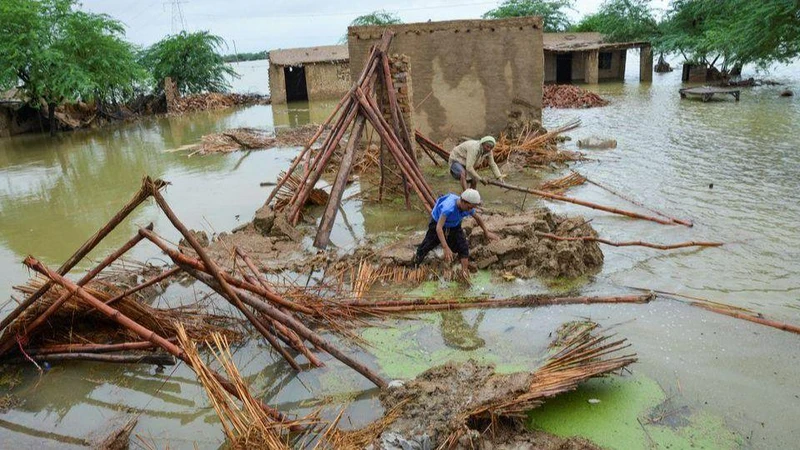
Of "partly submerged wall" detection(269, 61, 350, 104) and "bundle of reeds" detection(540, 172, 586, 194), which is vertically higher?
"partly submerged wall" detection(269, 61, 350, 104)

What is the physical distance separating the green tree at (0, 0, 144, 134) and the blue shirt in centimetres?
1611

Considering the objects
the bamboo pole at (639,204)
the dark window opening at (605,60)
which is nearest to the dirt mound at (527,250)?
the bamboo pole at (639,204)

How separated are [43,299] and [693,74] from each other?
3063cm

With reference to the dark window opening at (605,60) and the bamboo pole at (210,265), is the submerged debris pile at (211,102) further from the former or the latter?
the bamboo pole at (210,265)

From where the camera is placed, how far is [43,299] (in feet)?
16.4

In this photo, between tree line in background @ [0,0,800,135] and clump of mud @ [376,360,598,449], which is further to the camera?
tree line in background @ [0,0,800,135]

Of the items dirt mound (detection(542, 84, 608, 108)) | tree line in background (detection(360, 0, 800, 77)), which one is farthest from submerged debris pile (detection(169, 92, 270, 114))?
dirt mound (detection(542, 84, 608, 108))

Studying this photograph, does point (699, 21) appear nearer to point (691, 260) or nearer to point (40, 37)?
point (691, 260)

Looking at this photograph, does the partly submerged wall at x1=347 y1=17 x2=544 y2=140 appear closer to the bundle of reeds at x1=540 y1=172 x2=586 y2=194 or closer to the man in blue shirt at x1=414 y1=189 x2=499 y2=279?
the bundle of reeds at x1=540 y1=172 x2=586 y2=194

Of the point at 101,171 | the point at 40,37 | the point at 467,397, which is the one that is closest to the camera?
the point at 467,397

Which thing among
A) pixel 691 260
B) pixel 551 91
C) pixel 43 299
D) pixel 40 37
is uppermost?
pixel 40 37

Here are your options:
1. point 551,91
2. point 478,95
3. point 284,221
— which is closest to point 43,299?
point 284,221

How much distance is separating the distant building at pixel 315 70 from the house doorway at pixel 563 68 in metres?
12.3

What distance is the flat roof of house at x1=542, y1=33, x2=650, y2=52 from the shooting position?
28.4m
